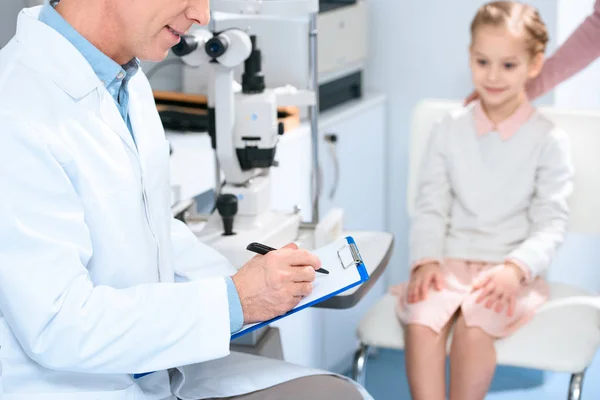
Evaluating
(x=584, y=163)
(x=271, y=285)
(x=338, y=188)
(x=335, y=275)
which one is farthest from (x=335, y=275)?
(x=338, y=188)

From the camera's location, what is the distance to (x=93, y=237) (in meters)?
1.32

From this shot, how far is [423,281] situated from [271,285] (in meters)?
0.79

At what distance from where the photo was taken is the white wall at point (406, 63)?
9.84ft

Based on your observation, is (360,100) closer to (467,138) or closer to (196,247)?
(467,138)

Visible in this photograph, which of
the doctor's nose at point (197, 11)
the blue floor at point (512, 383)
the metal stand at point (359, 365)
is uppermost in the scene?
the doctor's nose at point (197, 11)

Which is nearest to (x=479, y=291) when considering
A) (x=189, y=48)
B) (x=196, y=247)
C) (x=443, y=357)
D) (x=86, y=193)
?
(x=443, y=357)

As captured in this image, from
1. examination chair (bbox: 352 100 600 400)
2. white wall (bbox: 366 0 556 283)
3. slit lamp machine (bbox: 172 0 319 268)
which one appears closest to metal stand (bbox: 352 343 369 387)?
examination chair (bbox: 352 100 600 400)

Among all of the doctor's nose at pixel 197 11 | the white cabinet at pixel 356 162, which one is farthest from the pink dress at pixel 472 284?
the doctor's nose at pixel 197 11

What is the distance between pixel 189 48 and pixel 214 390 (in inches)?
24.3

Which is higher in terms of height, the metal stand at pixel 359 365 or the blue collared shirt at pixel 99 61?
the blue collared shirt at pixel 99 61

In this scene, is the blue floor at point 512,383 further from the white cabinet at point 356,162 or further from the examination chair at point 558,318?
the examination chair at point 558,318

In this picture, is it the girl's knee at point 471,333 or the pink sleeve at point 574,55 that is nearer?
the girl's knee at point 471,333

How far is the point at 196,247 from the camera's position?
5.46 ft

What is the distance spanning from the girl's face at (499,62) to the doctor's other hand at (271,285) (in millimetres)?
984
